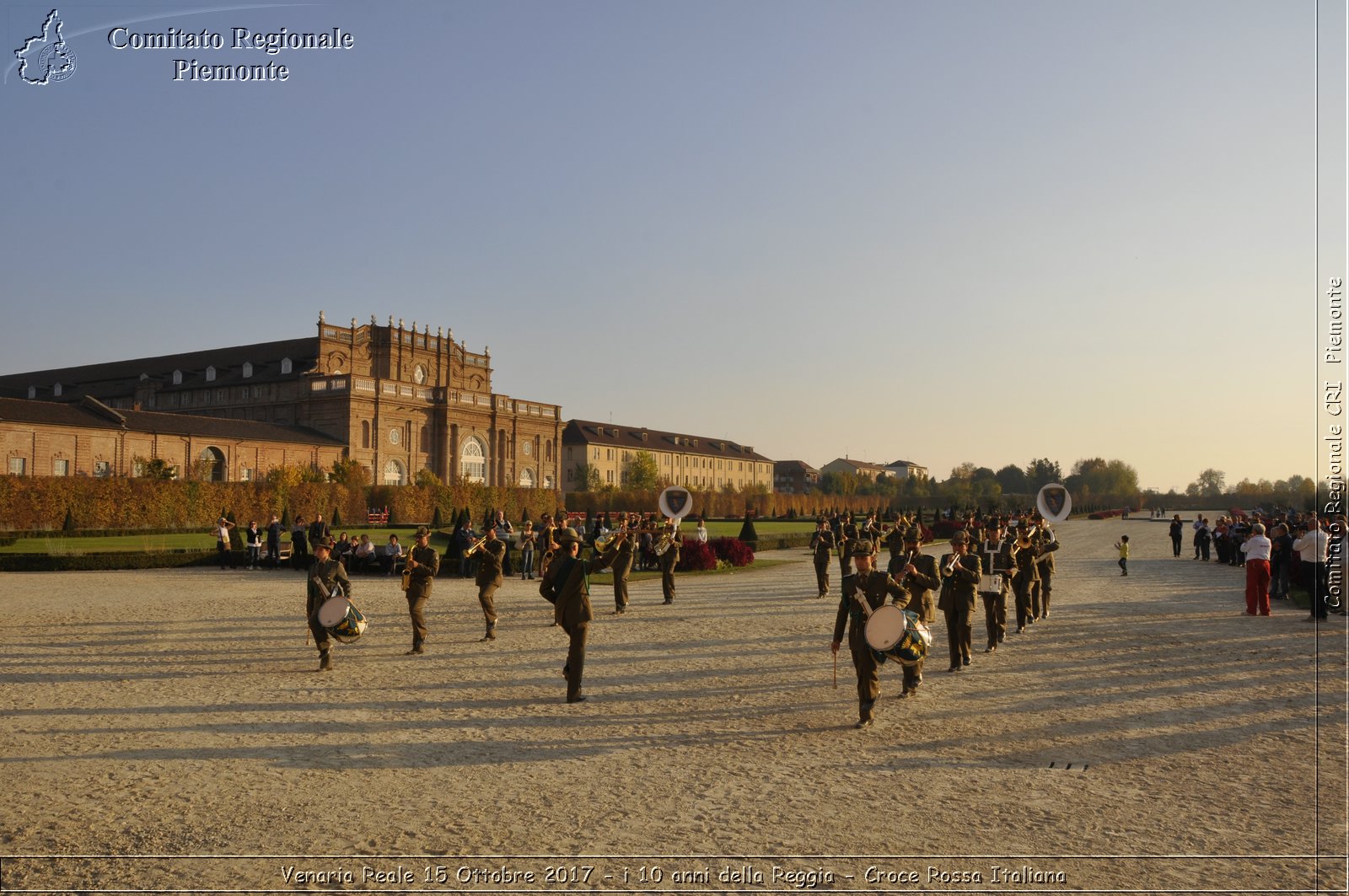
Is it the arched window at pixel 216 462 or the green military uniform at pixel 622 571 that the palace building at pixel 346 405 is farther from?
the green military uniform at pixel 622 571

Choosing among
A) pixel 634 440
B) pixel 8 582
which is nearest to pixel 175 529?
pixel 8 582

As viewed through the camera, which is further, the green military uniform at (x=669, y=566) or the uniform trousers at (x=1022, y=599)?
the green military uniform at (x=669, y=566)

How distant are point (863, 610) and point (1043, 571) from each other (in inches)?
364

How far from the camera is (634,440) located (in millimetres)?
124875

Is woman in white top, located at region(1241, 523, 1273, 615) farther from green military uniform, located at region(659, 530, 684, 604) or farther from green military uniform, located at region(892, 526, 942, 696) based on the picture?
green military uniform, located at region(659, 530, 684, 604)

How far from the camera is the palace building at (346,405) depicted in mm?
70938

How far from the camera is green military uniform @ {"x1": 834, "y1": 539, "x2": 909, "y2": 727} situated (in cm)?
927

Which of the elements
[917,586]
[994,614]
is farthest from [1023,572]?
[917,586]

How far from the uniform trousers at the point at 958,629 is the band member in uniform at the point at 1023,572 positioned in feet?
9.97

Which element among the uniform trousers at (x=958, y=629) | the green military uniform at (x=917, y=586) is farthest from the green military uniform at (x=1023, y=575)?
the green military uniform at (x=917, y=586)

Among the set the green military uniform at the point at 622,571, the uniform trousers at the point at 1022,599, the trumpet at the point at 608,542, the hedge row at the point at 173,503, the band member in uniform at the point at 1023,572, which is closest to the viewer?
the trumpet at the point at 608,542

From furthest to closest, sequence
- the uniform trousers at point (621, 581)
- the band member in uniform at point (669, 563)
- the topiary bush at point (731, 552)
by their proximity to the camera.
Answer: the topiary bush at point (731, 552) → the band member in uniform at point (669, 563) → the uniform trousers at point (621, 581)

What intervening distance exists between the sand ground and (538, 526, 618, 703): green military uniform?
0.37 metres

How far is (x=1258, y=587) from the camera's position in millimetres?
17797
